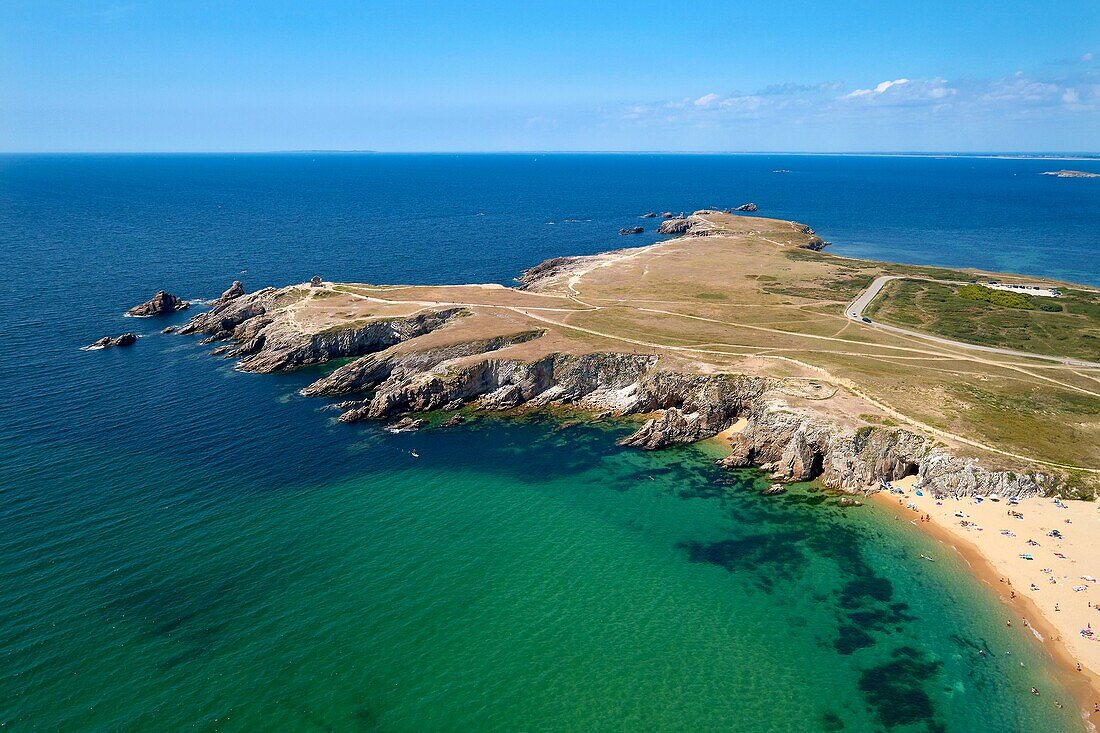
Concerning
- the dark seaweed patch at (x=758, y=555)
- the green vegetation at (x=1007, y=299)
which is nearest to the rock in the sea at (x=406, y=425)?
the dark seaweed patch at (x=758, y=555)

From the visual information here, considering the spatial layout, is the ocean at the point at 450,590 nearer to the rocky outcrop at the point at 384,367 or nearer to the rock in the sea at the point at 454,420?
the rock in the sea at the point at 454,420

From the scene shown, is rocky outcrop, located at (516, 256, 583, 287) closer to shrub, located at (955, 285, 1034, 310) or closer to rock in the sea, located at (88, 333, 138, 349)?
rock in the sea, located at (88, 333, 138, 349)

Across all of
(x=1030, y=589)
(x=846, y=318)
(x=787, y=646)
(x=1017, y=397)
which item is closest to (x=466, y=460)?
(x=787, y=646)

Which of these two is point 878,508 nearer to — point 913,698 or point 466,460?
point 913,698

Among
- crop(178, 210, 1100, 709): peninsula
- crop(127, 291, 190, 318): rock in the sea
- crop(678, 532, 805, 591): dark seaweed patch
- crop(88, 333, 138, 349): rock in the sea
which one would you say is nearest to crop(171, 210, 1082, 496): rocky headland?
crop(178, 210, 1100, 709): peninsula

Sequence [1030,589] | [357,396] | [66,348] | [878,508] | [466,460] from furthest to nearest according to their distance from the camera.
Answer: [66,348], [357,396], [466,460], [878,508], [1030,589]

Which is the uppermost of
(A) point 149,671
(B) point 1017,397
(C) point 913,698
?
(B) point 1017,397

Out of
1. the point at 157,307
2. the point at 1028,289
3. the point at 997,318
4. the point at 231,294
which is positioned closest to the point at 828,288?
the point at 997,318
